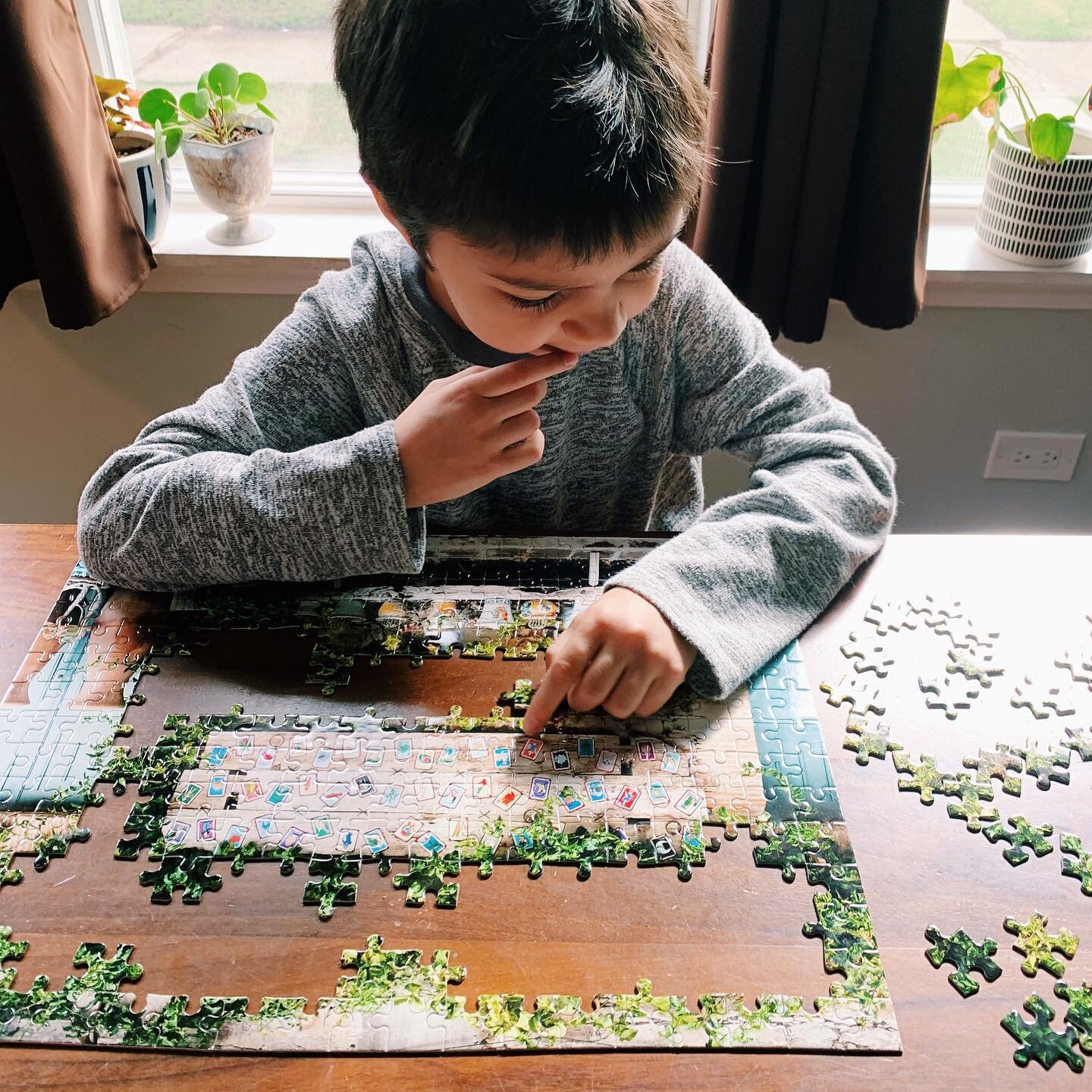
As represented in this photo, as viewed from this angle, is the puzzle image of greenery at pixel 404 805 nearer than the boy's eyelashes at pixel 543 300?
Yes

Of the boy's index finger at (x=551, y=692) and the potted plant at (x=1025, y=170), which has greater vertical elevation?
the potted plant at (x=1025, y=170)

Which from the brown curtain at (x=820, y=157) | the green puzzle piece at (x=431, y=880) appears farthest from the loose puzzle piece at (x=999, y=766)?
the brown curtain at (x=820, y=157)

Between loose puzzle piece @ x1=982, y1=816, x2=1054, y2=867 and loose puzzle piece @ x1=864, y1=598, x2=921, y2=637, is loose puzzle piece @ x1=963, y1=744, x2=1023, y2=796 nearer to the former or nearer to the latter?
loose puzzle piece @ x1=982, y1=816, x2=1054, y2=867

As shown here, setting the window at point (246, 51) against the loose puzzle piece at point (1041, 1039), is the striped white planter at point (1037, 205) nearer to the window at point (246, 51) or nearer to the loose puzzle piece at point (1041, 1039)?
the window at point (246, 51)

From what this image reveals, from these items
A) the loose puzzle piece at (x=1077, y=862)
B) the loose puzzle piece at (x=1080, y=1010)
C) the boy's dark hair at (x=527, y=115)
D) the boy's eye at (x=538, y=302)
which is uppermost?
the boy's dark hair at (x=527, y=115)

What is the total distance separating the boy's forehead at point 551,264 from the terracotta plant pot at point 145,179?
103cm

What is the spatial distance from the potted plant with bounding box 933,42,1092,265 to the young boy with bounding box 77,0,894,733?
0.71 metres

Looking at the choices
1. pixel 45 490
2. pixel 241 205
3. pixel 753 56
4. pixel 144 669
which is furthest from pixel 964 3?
pixel 45 490

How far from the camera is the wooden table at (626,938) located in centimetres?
62

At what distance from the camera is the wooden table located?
625 millimetres

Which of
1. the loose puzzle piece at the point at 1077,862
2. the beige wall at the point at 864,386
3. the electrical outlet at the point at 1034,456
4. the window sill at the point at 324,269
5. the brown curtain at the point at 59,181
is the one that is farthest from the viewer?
the electrical outlet at the point at 1034,456

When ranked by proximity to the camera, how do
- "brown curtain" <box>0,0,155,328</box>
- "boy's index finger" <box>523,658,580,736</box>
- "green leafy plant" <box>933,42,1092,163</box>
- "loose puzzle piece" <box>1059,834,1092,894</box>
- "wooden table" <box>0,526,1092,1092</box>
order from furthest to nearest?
"green leafy plant" <box>933,42,1092,163</box>
"brown curtain" <box>0,0,155,328</box>
"boy's index finger" <box>523,658,580,736</box>
"loose puzzle piece" <box>1059,834,1092,894</box>
"wooden table" <box>0,526,1092,1092</box>

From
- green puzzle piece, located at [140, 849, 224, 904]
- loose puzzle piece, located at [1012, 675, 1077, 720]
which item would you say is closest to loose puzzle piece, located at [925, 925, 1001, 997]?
loose puzzle piece, located at [1012, 675, 1077, 720]

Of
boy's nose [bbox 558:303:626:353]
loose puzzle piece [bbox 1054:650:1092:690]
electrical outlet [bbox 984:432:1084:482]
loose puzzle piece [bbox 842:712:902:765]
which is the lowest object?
electrical outlet [bbox 984:432:1084:482]
